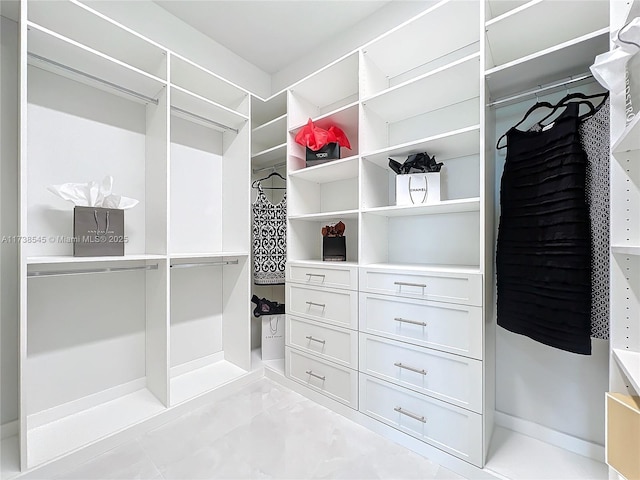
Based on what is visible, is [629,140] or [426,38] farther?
[426,38]

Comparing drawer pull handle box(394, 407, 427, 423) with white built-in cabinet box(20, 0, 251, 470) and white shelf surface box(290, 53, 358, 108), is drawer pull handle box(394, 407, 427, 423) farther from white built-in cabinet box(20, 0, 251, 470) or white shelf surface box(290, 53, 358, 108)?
white shelf surface box(290, 53, 358, 108)

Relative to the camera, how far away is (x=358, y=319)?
1748mm

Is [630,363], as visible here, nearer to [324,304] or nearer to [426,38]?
[324,304]

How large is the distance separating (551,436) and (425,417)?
66 cm

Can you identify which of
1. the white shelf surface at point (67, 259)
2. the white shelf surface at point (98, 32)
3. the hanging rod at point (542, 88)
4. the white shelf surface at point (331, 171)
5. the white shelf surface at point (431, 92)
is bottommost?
the white shelf surface at point (67, 259)

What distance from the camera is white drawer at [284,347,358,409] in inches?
70.1

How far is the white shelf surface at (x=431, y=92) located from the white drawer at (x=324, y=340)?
1.41 m

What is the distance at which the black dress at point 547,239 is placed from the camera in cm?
113

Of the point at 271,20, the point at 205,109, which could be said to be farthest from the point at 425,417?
the point at 271,20

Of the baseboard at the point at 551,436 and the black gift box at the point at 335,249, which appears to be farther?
the black gift box at the point at 335,249

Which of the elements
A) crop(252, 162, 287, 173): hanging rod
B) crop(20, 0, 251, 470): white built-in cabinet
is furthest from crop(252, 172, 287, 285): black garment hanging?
crop(252, 162, 287, 173): hanging rod

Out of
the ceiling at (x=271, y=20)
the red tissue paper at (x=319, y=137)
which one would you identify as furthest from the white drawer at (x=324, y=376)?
the ceiling at (x=271, y=20)

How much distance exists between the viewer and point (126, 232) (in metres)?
1.95

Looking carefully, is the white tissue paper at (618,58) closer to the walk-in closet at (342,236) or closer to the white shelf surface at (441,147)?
the walk-in closet at (342,236)
